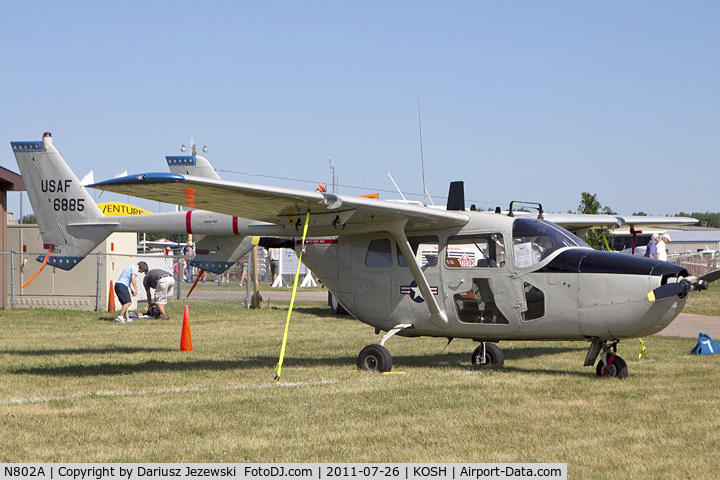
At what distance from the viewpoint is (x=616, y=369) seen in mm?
9938

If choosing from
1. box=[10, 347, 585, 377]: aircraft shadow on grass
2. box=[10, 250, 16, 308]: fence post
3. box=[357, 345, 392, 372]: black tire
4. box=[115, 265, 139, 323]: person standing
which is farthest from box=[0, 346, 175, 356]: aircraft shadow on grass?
box=[10, 250, 16, 308]: fence post

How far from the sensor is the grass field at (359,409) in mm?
5883

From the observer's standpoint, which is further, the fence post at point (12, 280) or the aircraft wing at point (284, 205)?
the fence post at point (12, 280)

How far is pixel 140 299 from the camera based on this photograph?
26141 millimetres

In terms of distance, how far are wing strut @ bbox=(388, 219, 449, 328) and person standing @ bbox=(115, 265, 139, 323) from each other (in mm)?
11538

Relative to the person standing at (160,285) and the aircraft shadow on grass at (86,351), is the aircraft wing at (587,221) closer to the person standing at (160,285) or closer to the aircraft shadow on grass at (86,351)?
the aircraft shadow on grass at (86,351)

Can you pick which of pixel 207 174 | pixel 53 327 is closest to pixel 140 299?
pixel 53 327

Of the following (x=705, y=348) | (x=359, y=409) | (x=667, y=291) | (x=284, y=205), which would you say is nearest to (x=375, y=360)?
(x=284, y=205)

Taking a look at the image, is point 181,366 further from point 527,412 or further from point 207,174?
point 527,412

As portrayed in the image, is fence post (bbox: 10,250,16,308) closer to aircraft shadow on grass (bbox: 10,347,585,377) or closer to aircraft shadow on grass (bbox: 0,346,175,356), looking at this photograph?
aircraft shadow on grass (bbox: 0,346,175,356)

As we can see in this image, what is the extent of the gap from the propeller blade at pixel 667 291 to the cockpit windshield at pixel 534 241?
143 cm

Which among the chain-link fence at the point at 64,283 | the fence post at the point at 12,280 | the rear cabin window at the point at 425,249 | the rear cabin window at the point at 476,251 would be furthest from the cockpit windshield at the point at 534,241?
the fence post at the point at 12,280

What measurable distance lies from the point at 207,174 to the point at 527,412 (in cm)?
825

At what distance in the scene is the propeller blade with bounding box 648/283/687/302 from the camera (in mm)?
9086
